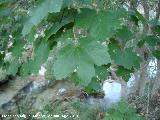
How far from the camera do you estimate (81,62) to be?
95 cm

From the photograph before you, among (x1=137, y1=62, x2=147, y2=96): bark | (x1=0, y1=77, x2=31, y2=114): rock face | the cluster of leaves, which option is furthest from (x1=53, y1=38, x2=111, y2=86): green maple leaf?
(x1=0, y1=77, x2=31, y2=114): rock face

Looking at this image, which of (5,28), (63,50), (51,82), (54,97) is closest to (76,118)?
(54,97)

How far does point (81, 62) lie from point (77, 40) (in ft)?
0.33

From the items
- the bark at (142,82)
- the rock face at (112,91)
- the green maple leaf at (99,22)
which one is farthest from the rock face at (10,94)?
the green maple leaf at (99,22)

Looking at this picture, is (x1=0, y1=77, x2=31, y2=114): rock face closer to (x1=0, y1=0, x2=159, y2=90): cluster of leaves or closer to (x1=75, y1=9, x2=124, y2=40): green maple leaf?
(x1=0, y1=0, x2=159, y2=90): cluster of leaves

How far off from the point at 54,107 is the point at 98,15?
16.8ft

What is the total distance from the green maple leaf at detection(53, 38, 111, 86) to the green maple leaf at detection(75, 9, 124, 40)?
0.07m

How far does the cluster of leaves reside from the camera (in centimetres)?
96

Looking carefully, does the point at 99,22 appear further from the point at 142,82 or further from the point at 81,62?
the point at 142,82

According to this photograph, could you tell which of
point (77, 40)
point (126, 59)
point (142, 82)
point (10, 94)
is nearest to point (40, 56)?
point (77, 40)

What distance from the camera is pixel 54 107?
6098 millimetres

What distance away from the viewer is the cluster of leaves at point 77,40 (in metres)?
0.96

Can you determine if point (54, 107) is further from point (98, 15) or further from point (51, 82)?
point (98, 15)

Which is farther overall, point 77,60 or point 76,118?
point 76,118
